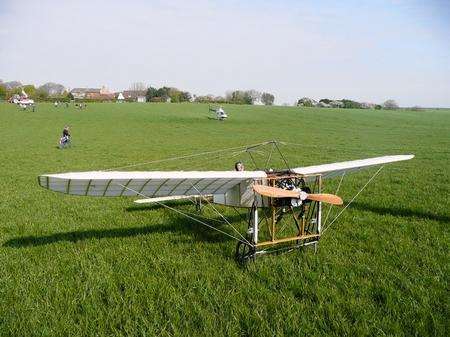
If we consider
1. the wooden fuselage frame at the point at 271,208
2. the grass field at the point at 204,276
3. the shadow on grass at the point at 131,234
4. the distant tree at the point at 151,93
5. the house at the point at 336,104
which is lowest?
the shadow on grass at the point at 131,234

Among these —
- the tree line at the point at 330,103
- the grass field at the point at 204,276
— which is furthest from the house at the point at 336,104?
the grass field at the point at 204,276

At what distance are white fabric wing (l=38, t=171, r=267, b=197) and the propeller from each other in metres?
0.53

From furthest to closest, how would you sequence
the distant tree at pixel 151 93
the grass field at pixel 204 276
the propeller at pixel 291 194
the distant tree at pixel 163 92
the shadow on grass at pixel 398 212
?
the distant tree at pixel 151 93, the distant tree at pixel 163 92, the shadow on grass at pixel 398 212, the propeller at pixel 291 194, the grass field at pixel 204 276

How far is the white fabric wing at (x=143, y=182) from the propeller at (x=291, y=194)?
53cm

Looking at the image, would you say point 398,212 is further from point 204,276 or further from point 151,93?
point 151,93

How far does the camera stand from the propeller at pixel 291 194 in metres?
7.72

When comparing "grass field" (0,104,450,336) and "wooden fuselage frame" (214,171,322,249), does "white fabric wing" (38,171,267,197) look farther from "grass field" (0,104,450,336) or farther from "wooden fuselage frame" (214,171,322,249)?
"grass field" (0,104,450,336)

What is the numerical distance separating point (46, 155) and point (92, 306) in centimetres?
2410

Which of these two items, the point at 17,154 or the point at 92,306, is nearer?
the point at 92,306

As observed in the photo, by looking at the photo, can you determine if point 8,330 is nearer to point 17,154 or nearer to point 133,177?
point 133,177

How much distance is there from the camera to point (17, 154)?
28344 mm

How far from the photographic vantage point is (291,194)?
796 cm

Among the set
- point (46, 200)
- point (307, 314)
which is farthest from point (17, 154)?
point (307, 314)

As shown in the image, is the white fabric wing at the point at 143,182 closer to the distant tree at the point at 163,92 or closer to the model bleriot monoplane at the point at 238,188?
the model bleriot monoplane at the point at 238,188
